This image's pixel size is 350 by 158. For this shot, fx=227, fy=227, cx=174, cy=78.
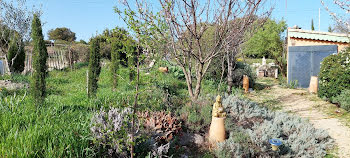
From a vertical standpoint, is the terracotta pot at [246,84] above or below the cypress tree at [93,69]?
below

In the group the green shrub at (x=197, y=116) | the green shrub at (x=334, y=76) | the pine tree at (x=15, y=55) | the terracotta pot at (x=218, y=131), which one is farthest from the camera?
the pine tree at (x=15, y=55)

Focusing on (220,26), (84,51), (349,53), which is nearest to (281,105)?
(349,53)

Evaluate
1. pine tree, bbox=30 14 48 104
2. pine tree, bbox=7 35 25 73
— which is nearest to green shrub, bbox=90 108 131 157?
pine tree, bbox=30 14 48 104

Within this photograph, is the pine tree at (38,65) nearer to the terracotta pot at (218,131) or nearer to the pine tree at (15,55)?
the terracotta pot at (218,131)

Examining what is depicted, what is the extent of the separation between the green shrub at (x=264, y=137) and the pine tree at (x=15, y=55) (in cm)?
1137

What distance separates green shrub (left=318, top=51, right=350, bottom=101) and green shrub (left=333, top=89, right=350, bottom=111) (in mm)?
221

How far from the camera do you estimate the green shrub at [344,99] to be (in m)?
6.84

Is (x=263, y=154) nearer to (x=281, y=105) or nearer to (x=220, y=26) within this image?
(x=220, y=26)

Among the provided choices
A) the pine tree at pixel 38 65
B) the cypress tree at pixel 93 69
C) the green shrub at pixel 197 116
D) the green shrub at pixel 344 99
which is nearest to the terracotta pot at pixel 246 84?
the green shrub at pixel 344 99

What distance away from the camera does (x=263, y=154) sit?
367cm

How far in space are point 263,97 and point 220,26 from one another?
5.22 metres

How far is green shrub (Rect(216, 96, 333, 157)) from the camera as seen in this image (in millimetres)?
3678

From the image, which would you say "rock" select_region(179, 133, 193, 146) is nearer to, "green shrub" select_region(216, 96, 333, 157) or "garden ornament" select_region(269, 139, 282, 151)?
"green shrub" select_region(216, 96, 333, 157)

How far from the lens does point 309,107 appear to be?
7.54 m
